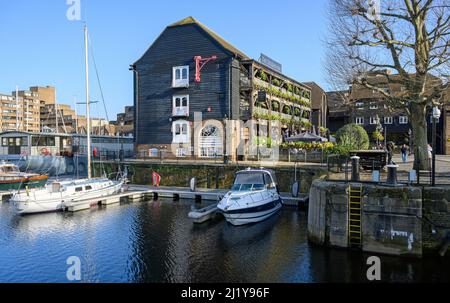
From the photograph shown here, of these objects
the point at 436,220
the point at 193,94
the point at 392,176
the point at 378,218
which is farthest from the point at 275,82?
the point at 436,220

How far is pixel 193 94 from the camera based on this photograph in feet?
124

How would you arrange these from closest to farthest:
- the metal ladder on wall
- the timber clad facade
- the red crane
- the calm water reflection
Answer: the calm water reflection
the metal ladder on wall
the timber clad facade
the red crane

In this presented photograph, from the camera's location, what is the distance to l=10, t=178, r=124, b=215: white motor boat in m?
23.9

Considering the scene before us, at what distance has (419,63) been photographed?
1888 centimetres

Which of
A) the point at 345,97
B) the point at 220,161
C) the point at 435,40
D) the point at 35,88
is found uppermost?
the point at 35,88

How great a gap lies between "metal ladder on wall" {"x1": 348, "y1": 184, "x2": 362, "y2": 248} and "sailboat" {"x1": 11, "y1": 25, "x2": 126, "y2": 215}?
61.8 ft

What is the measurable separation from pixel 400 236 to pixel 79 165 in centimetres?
3738

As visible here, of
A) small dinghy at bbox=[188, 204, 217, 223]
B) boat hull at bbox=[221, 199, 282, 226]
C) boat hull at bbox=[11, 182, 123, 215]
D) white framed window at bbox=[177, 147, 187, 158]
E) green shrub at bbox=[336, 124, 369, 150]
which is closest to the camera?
boat hull at bbox=[221, 199, 282, 226]

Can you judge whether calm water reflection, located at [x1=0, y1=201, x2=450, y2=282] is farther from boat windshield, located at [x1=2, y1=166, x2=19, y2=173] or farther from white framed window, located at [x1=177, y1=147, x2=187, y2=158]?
white framed window, located at [x1=177, y1=147, x2=187, y2=158]

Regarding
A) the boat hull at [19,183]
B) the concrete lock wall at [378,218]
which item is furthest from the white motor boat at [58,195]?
the concrete lock wall at [378,218]

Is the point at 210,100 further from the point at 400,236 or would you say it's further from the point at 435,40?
the point at 400,236

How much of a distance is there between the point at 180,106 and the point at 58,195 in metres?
16.5

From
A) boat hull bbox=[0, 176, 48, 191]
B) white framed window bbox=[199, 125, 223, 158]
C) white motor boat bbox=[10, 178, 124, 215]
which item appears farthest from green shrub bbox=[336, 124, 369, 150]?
boat hull bbox=[0, 176, 48, 191]
